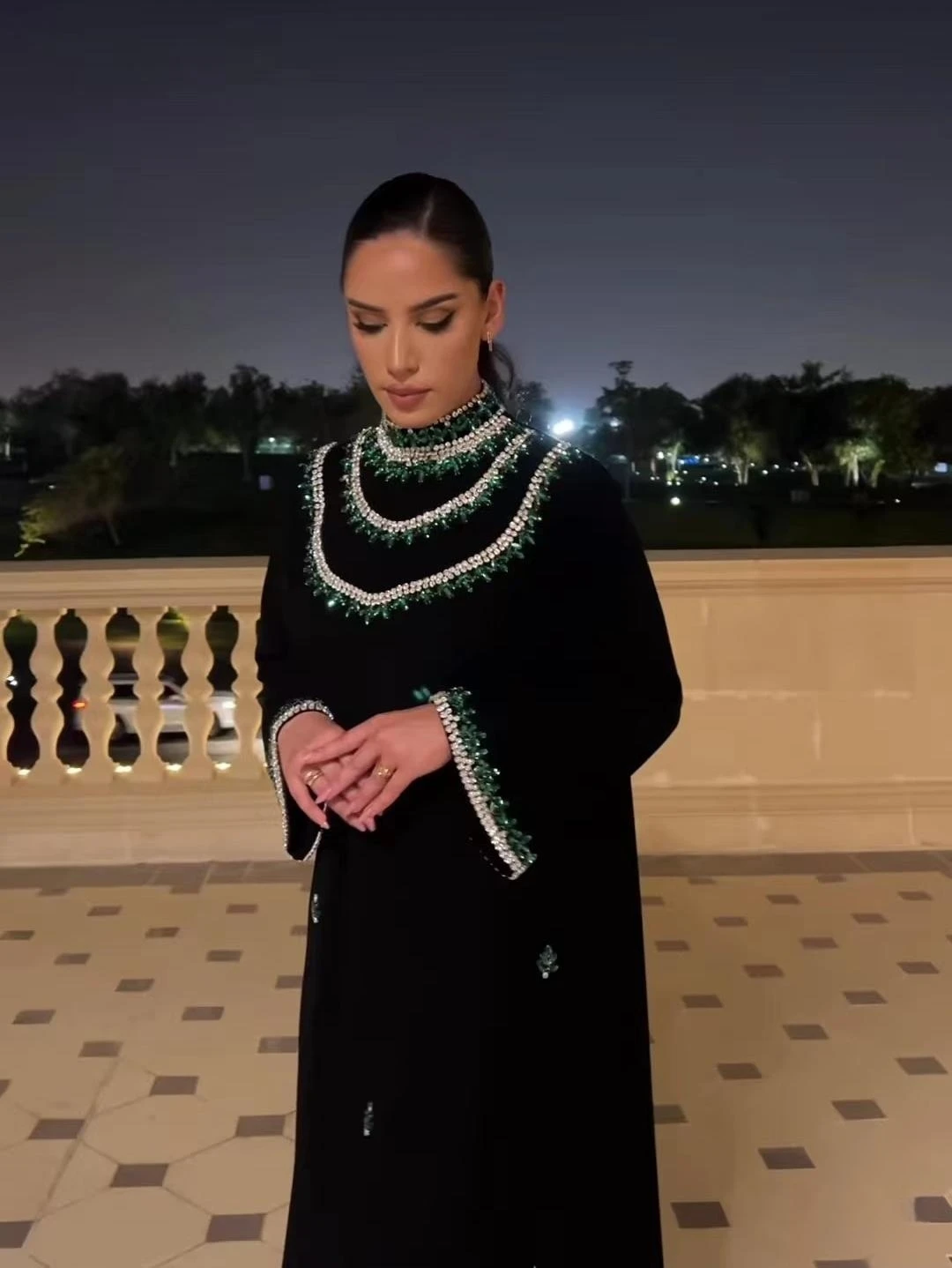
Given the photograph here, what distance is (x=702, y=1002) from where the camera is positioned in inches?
123

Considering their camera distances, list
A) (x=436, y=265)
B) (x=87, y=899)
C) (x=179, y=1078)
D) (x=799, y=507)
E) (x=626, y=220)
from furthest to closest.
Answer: (x=626, y=220) < (x=799, y=507) < (x=87, y=899) < (x=179, y=1078) < (x=436, y=265)

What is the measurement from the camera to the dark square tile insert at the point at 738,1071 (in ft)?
9.06

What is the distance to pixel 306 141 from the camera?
38.6 feet

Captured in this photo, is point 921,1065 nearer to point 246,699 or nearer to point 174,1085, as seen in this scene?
point 174,1085

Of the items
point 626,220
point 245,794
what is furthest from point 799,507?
point 245,794

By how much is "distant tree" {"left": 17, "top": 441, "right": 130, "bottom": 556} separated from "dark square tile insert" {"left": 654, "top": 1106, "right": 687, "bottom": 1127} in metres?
10.2

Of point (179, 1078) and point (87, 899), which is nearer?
point (179, 1078)

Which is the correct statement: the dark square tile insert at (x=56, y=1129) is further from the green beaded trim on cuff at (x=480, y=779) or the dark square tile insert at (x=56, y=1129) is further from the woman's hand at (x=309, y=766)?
the green beaded trim on cuff at (x=480, y=779)

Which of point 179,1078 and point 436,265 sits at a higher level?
point 436,265

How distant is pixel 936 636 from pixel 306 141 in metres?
9.18

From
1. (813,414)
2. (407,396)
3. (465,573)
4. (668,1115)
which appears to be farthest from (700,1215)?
(813,414)

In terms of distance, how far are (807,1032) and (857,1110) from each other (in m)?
0.35

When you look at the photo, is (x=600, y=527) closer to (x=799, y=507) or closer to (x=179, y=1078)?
(x=179, y=1078)

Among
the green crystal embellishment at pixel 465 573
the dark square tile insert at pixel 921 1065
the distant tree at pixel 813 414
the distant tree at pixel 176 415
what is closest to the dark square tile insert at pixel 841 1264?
the dark square tile insert at pixel 921 1065
